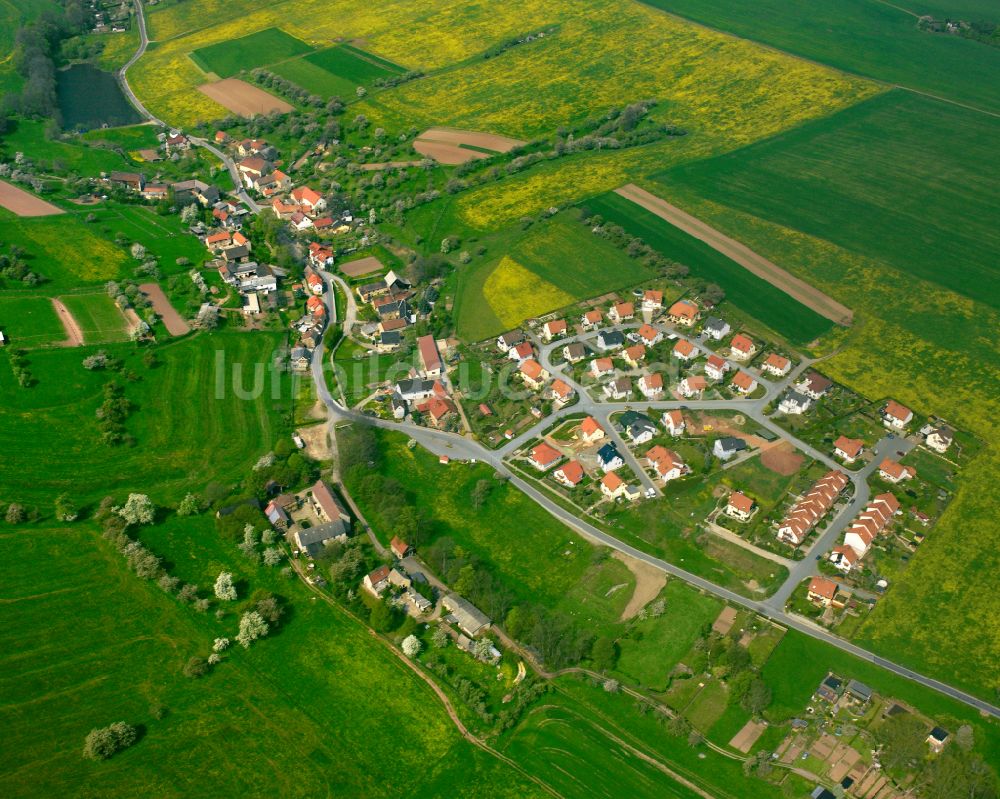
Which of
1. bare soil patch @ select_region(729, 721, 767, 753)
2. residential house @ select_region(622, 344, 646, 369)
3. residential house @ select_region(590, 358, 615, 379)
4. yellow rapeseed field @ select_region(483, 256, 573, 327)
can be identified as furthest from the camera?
yellow rapeseed field @ select_region(483, 256, 573, 327)

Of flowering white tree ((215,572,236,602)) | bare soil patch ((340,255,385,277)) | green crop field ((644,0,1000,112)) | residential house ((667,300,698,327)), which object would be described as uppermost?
green crop field ((644,0,1000,112))

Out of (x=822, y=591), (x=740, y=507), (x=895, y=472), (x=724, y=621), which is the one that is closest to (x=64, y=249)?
(x=740, y=507)

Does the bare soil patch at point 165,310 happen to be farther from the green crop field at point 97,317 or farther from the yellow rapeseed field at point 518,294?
the yellow rapeseed field at point 518,294

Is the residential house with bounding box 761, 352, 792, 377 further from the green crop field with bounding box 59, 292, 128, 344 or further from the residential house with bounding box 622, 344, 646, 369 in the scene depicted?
the green crop field with bounding box 59, 292, 128, 344

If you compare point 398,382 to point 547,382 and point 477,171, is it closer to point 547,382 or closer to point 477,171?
point 547,382

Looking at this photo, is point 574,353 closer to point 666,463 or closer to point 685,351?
point 685,351

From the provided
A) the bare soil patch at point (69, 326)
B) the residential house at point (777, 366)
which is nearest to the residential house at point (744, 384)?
the residential house at point (777, 366)

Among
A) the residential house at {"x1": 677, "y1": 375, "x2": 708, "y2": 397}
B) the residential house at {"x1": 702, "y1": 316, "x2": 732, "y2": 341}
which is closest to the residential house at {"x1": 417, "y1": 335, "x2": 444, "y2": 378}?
the residential house at {"x1": 677, "y1": 375, "x2": 708, "y2": 397}
